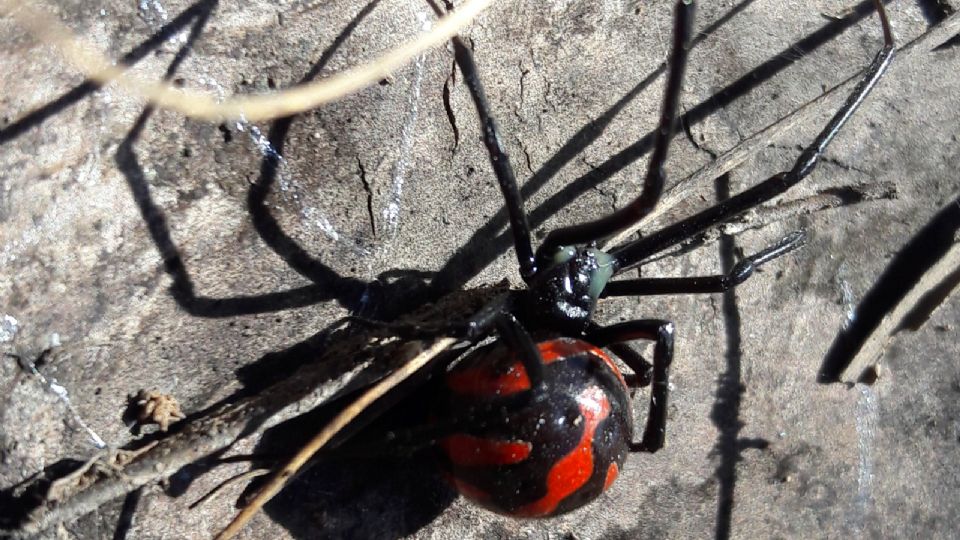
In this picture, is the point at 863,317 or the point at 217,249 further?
the point at 863,317

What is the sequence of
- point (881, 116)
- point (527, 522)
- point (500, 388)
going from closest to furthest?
point (500, 388) → point (527, 522) → point (881, 116)

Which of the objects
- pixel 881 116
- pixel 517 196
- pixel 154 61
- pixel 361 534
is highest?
pixel 881 116

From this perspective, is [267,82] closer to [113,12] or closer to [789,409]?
[113,12]

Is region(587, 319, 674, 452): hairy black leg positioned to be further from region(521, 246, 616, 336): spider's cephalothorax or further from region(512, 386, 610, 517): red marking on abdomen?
region(512, 386, 610, 517): red marking on abdomen

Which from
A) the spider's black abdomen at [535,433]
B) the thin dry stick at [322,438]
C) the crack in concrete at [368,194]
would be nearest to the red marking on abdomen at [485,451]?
the spider's black abdomen at [535,433]

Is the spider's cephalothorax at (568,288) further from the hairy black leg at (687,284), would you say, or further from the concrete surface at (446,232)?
the concrete surface at (446,232)

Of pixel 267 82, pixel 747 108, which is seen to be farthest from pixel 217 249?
pixel 747 108
